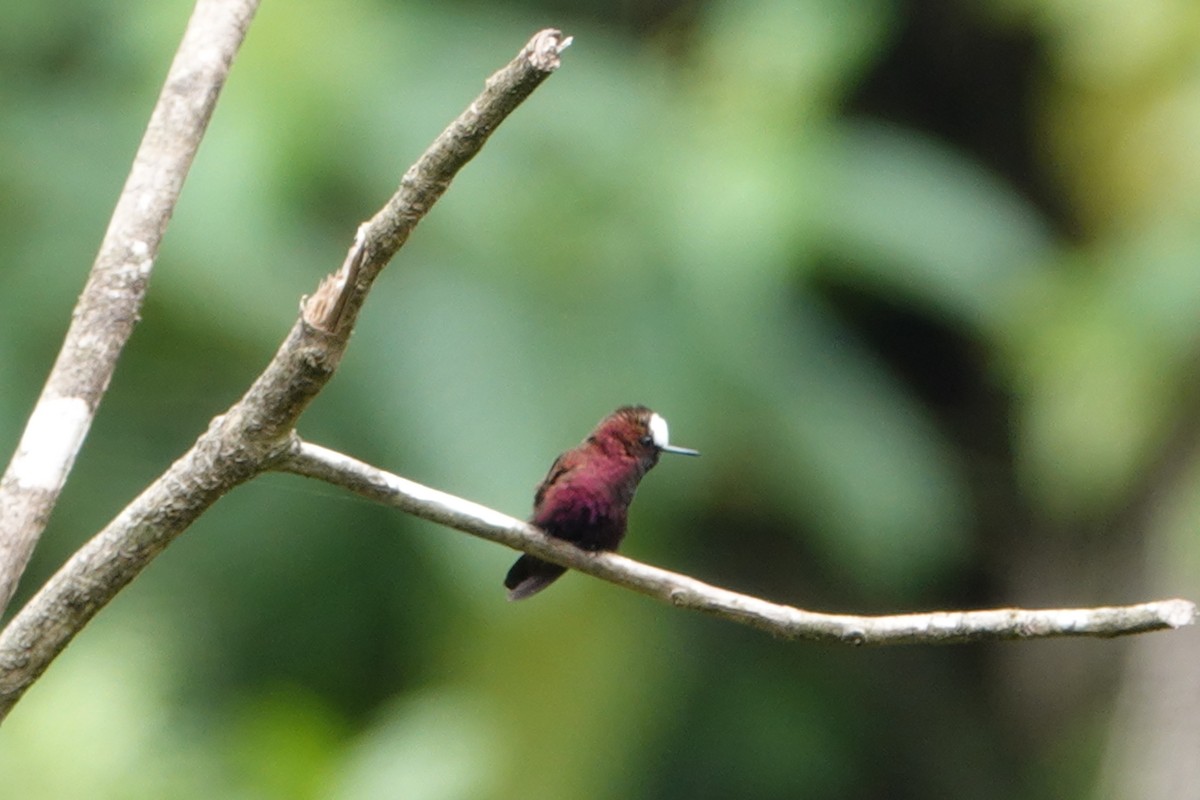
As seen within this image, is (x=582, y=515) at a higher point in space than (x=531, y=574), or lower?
higher

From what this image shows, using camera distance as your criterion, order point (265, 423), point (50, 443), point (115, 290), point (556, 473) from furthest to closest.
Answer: point (556, 473) < point (115, 290) < point (50, 443) < point (265, 423)

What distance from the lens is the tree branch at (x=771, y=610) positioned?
71.0 inches

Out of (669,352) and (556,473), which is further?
(669,352)

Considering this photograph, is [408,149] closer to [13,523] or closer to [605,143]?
[605,143]

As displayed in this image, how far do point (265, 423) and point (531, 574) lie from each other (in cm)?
78

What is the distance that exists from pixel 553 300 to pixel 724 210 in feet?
2.37

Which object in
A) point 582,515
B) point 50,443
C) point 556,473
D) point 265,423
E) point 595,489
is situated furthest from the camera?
point 556,473

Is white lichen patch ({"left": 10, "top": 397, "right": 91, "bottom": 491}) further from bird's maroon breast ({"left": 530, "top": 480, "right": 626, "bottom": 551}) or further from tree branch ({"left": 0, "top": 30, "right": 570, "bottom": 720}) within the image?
bird's maroon breast ({"left": 530, "top": 480, "right": 626, "bottom": 551})

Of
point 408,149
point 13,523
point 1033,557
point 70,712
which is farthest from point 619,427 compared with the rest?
point 1033,557

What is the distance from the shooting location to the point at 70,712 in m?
3.91

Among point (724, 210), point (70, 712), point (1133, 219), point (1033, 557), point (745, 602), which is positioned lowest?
point (70, 712)

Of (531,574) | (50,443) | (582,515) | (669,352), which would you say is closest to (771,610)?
(582,515)

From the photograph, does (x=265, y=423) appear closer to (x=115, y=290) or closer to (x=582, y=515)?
(x=115, y=290)

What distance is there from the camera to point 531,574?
2.48 m
